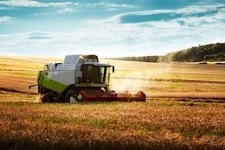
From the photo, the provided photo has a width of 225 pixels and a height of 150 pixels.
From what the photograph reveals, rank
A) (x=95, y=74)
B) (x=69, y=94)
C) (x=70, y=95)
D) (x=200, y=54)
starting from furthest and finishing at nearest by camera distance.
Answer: (x=200, y=54), (x=95, y=74), (x=69, y=94), (x=70, y=95)

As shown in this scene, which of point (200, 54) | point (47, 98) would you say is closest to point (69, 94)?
point (47, 98)

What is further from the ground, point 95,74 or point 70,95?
point 95,74

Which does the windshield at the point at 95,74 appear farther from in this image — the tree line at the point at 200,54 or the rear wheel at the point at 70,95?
the tree line at the point at 200,54

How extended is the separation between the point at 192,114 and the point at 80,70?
18428 millimetres

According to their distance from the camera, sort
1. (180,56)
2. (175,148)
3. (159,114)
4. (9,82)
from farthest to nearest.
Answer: (180,56)
(9,82)
(159,114)
(175,148)

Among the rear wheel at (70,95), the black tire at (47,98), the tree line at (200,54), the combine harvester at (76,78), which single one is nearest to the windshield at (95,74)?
the combine harvester at (76,78)

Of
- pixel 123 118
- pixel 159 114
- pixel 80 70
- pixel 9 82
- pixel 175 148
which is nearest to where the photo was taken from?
pixel 175 148

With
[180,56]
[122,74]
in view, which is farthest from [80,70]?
[180,56]

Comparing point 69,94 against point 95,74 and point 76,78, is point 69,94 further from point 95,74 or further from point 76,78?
point 95,74

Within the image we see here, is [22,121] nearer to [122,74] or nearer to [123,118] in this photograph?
[123,118]

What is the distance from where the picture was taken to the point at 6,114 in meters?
17.9

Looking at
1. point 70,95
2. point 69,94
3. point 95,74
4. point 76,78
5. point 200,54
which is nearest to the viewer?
point 70,95

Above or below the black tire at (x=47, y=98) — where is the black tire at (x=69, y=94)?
above

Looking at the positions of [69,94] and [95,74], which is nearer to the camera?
[69,94]
